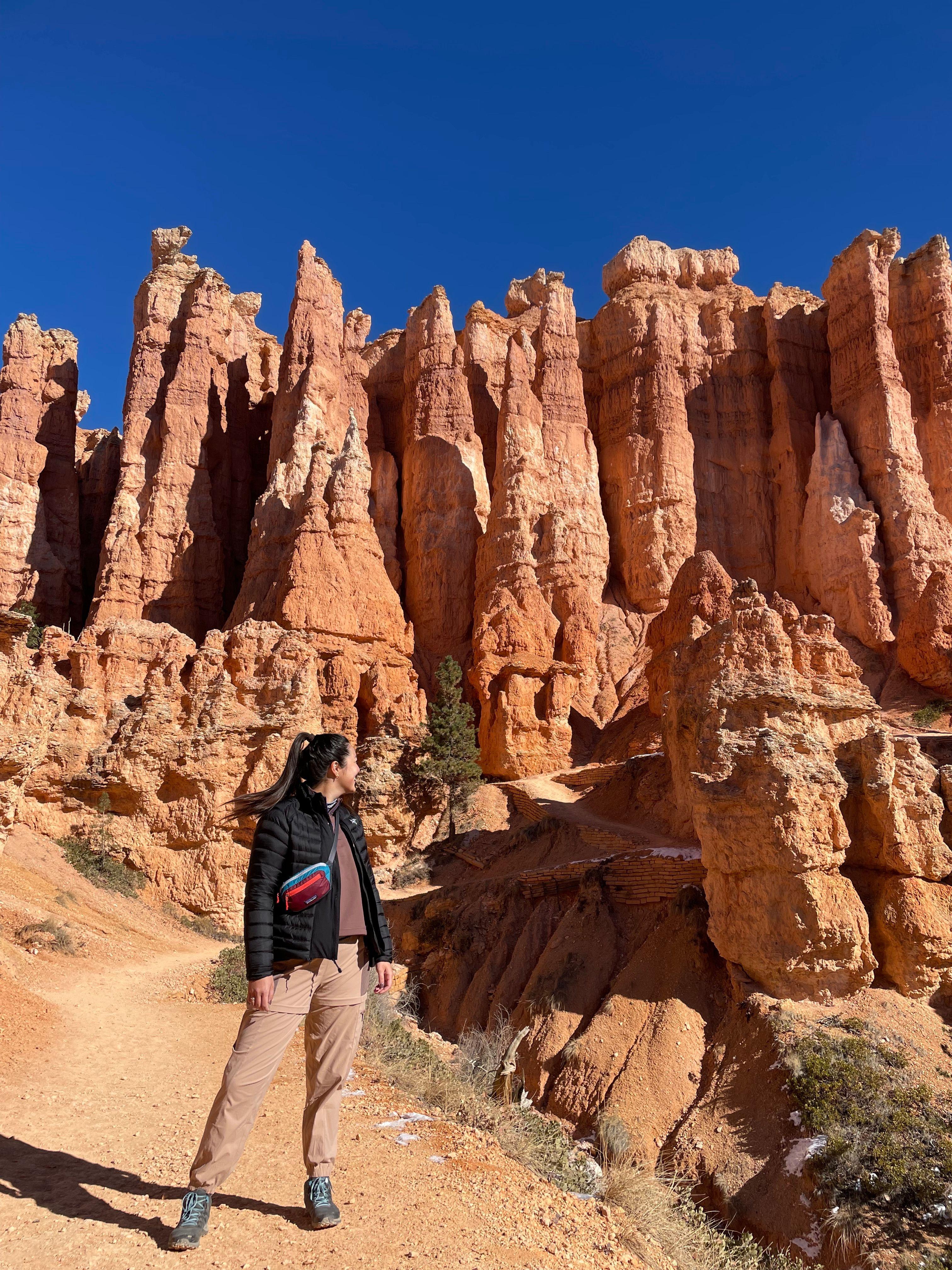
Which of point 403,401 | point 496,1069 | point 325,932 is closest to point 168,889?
point 496,1069

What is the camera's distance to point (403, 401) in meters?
45.6

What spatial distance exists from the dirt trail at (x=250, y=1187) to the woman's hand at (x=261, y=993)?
1.00 meters

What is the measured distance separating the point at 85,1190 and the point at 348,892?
6.32 ft

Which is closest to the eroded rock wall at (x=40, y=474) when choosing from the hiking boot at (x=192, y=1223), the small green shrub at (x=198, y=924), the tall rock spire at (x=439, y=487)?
the tall rock spire at (x=439, y=487)

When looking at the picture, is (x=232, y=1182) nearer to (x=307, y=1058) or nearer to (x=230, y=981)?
(x=307, y=1058)

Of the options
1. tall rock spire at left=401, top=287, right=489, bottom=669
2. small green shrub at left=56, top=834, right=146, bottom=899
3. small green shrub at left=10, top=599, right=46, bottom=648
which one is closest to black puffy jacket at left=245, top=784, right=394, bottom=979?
small green shrub at left=56, top=834, right=146, bottom=899

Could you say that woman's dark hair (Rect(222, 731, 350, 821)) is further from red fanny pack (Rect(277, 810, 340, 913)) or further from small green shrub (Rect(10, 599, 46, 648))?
small green shrub (Rect(10, 599, 46, 648))

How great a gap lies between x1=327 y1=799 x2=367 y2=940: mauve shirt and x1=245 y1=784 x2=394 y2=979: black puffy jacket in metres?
0.08

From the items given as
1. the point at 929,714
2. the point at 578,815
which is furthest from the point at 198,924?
the point at 929,714

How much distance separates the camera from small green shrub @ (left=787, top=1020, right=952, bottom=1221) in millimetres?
10266

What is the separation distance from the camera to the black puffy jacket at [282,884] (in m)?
4.14

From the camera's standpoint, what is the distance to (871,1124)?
10914 mm

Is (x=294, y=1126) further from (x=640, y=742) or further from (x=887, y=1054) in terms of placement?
(x=640, y=742)

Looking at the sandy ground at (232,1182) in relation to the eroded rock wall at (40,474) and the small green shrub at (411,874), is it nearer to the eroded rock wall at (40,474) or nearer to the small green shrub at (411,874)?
the small green shrub at (411,874)
